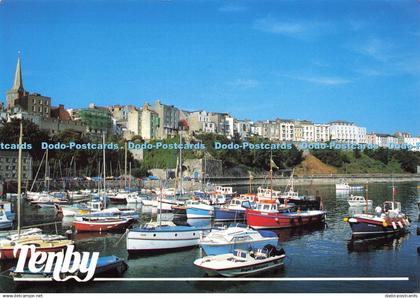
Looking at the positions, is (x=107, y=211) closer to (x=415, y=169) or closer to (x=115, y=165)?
(x=115, y=165)

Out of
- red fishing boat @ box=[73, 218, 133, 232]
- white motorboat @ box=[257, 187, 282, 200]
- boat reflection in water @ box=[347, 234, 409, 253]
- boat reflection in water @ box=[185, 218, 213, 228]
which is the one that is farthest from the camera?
white motorboat @ box=[257, 187, 282, 200]

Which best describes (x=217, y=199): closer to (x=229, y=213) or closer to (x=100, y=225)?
(x=229, y=213)

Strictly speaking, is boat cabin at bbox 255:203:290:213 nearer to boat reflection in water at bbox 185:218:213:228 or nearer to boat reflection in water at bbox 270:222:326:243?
boat reflection in water at bbox 270:222:326:243

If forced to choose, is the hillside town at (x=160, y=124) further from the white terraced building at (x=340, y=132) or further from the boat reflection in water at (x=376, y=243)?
the boat reflection in water at (x=376, y=243)

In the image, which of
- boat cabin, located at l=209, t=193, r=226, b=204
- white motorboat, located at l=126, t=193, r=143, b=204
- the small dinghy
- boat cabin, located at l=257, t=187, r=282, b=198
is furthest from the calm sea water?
white motorboat, located at l=126, t=193, r=143, b=204

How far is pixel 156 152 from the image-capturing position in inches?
1879

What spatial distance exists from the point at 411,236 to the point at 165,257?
28.4 ft

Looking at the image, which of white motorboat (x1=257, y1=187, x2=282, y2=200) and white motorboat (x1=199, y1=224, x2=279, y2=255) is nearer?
white motorboat (x1=199, y1=224, x2=279, y2=255)

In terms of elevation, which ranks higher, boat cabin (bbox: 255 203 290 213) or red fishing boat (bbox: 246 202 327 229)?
boat cabin (bbox: 255 203 290 213)

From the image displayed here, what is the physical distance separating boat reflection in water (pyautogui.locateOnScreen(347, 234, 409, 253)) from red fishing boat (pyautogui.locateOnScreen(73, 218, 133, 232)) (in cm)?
836

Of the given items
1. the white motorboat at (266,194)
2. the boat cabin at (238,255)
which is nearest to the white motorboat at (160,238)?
the boat cabin at (238,255)

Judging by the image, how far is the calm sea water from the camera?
902 centimetres

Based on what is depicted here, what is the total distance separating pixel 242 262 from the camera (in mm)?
10445

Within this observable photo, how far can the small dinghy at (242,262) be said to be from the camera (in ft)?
33.5
